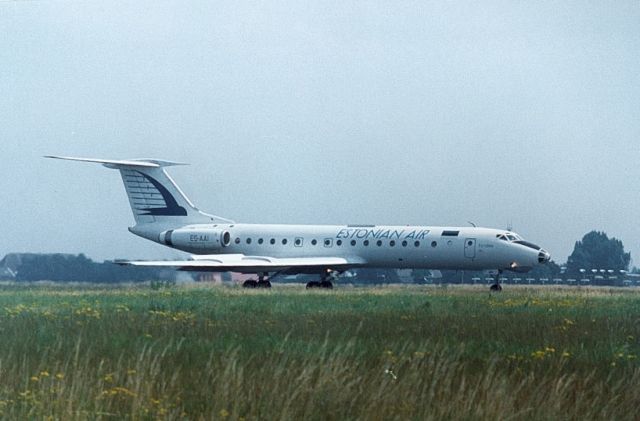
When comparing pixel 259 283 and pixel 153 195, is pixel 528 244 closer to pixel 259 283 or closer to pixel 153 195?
pixel 259 283

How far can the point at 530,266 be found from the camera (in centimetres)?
4169

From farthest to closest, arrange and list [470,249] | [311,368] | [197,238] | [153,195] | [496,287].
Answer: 1. [153,195]
2. [197,238]
3. [470,249]
4. [496,287]
5. [311,368]

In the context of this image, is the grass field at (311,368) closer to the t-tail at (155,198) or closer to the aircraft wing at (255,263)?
the aircraft wing at (255,263)

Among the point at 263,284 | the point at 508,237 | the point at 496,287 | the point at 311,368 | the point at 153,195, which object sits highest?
the point at 153,195

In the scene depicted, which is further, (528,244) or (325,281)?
(325,281)

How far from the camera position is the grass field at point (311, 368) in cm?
955

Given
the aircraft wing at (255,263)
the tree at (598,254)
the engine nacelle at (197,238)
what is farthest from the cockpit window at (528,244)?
the tree at (598,254)

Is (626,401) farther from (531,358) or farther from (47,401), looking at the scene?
(47,401)

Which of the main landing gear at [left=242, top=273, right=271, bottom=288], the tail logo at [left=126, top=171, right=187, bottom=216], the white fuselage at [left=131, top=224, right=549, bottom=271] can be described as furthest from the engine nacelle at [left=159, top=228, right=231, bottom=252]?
the main landing gear at [left=242, top=273, right=271, bottom=288]

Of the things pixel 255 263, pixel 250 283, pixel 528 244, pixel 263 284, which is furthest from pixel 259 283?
pixel 528 244

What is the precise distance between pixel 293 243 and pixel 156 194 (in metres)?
5.94

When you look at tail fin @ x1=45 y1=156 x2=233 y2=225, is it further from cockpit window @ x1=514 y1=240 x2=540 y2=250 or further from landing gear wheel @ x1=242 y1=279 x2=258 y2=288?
cockpit window @ x1=514 y1=240 x2=540 y2=250

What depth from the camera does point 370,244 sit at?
44156 millimetres

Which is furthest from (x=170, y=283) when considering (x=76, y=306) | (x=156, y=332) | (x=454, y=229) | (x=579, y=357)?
(x=579, y=357)
